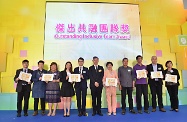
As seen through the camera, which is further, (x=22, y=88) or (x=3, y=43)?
(x=3, y=43)

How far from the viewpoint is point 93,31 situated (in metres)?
5.46

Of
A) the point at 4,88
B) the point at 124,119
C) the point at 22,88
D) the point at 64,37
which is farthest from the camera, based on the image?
the point at 64,37

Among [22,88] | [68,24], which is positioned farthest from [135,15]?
[22,88]

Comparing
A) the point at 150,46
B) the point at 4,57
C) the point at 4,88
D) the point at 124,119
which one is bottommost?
the point at 124,119

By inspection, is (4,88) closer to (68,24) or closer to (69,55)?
(69,55)

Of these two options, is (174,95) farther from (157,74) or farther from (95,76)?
(95,76)

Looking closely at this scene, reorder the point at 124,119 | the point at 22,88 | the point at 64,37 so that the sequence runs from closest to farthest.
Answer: the point at 124,119
the point at 22,88
the point at 64,37

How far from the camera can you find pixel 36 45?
528 centimetres

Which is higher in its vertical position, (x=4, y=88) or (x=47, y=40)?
(x=47, y=40)

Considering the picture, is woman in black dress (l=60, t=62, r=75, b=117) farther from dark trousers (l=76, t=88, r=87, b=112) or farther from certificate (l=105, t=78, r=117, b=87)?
certificate (l=105, t=78, r=117, b=87)

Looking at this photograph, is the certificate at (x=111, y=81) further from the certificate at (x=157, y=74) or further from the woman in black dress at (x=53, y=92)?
Answer: the woman in black dress at (x=53, y=92)

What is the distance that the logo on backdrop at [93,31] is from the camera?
5.39 metres

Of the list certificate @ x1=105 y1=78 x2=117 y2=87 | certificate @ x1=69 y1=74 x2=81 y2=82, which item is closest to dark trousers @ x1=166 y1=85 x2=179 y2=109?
certificate @ x1=105 y1=78 x2=117 y2=87

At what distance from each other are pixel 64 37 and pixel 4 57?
6.14 feet
